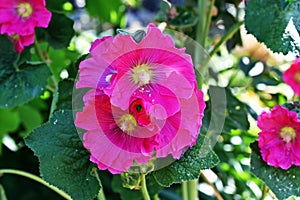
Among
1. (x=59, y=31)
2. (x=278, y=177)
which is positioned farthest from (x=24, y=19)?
(x=278, y=177)

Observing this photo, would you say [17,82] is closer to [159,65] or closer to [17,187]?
[159,65]

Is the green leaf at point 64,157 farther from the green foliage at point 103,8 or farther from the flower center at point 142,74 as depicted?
the green foliage at point 103,8

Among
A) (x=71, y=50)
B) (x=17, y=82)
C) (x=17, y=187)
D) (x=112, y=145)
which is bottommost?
(x=17, y=187)

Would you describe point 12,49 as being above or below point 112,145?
below

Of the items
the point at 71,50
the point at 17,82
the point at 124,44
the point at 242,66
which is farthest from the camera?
the point at 71,50

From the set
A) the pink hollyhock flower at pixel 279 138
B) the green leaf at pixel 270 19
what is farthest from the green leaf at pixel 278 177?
the green leaf at pixel 270 19

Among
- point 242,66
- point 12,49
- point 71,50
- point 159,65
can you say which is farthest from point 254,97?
point 159,65

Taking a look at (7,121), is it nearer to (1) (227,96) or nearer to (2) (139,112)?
(1) (227,96)
